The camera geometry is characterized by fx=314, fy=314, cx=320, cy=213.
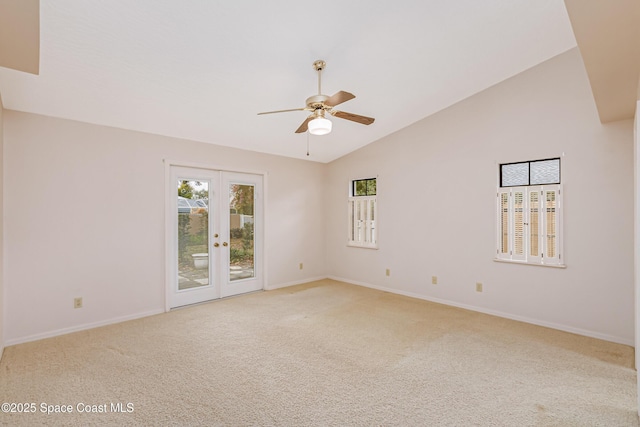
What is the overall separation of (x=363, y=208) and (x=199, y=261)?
3.00 meters

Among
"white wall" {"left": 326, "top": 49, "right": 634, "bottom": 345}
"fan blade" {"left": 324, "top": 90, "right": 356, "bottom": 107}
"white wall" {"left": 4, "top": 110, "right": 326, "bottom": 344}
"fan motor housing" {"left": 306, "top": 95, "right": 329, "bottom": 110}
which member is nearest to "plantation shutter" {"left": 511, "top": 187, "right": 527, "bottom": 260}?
"white wall" {"left": 326, "top": 49, "right": 634, "bottom": 345}

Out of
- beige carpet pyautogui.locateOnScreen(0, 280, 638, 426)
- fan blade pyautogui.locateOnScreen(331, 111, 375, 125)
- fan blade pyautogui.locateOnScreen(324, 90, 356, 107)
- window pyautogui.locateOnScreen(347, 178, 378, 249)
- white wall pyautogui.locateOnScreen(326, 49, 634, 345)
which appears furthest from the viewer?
window pyautogui.locateOnScreen(347, 178, 378, 249)

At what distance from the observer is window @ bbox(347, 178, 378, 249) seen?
5.75 meters

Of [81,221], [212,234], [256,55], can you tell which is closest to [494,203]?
[256,55]

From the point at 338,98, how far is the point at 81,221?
3.28 meters

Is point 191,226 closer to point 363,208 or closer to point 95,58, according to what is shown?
point 95,58

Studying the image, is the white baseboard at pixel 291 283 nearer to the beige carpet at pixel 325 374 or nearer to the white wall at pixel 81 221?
the beige carpet at pixel 325 374

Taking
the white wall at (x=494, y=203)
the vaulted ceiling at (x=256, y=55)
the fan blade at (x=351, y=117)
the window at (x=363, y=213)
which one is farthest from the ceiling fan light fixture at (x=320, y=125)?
the window at (x=363, y=213)

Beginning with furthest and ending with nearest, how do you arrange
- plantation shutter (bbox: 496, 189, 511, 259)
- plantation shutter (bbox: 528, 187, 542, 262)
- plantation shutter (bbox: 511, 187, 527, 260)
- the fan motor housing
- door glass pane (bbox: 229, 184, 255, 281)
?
1. door glass pane (bbox: 229, 184, 255, 281)
2. plantation shutter (bbox: 496, 189, 511, 259)
3. plantation shutter (bbox: 511, 187, 527, 260)
4. plantation shutter (bbox: 528, 187, 542, 262)
5. the fan motor housing

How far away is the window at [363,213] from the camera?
18.9 ft

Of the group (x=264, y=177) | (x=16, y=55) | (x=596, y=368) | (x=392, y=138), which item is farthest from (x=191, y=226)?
(x=596, y=368)

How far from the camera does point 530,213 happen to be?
3934mm

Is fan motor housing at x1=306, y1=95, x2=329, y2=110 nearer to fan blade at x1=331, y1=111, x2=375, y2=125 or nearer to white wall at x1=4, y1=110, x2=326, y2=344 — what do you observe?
fan blade at x1=331, y1=111, x2=375, y2=125

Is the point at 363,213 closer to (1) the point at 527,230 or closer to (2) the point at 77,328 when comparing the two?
(1) the point at 527,230
